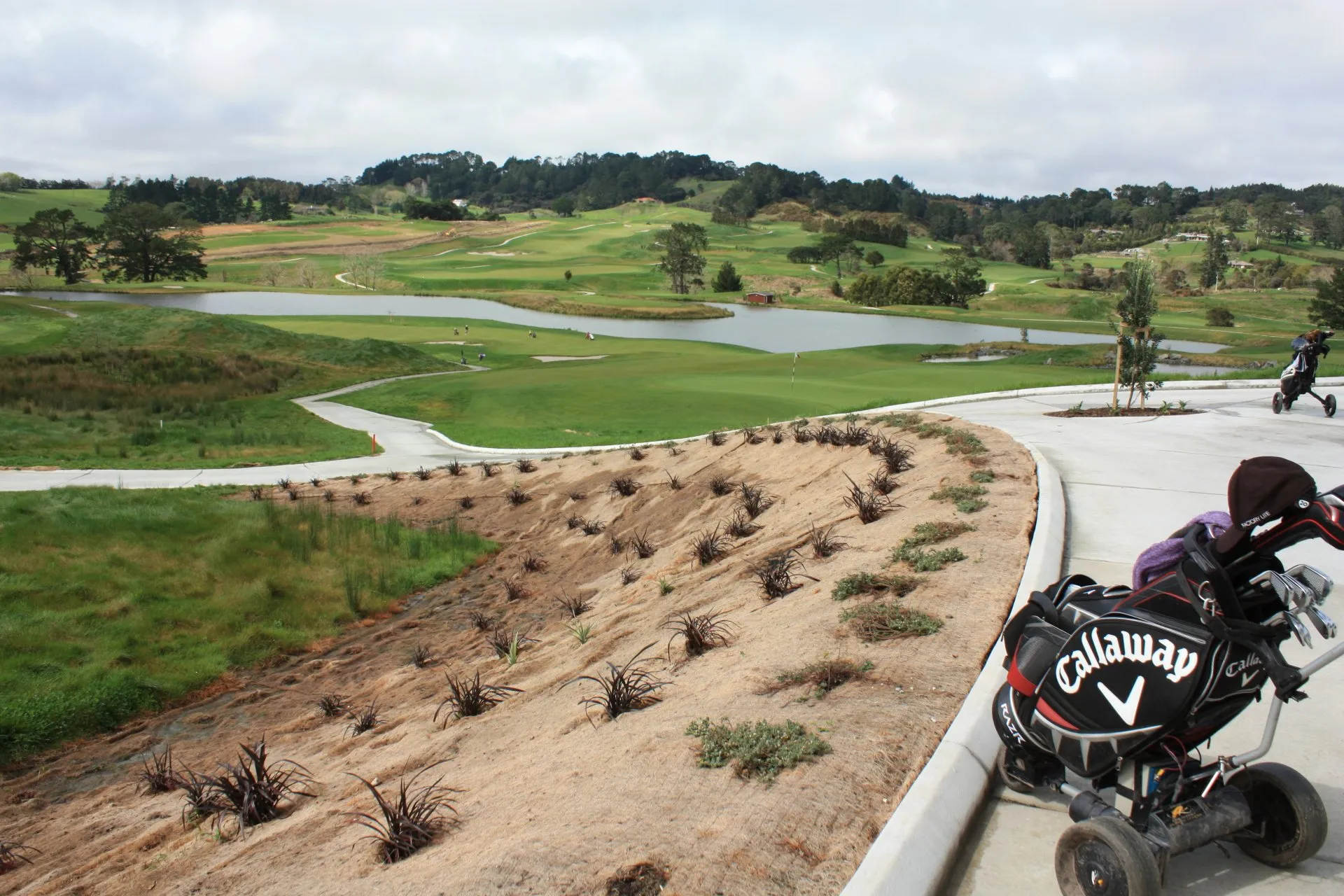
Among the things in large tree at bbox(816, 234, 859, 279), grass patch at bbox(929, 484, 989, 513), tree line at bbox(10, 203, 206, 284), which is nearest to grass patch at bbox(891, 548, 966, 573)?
grass patch at bbox(929, 484, 989, 513)

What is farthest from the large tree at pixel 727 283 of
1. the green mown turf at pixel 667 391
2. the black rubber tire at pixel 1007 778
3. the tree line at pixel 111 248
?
the black rubber tire at pixel 1007 778

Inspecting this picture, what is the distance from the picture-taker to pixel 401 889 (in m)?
3.71

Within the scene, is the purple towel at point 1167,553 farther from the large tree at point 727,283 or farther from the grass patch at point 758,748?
the large tree at point 727,283

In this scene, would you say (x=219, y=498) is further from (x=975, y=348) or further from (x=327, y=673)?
(x=975, y=348)

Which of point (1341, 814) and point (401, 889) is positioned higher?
point (1341, 814)

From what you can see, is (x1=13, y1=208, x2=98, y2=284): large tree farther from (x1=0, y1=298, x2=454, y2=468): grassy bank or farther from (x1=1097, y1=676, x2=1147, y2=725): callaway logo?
(x1=1097, y1=676, x2=1147, y2=725): callaway logo

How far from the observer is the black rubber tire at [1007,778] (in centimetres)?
379

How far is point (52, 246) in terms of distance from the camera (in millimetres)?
94938

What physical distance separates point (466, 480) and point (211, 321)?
3420 cm

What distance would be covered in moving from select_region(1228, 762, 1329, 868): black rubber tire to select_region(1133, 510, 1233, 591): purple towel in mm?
781

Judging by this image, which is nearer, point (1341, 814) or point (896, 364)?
A: point (1341, 814)

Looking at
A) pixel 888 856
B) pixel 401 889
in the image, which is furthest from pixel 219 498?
pixel 888 856

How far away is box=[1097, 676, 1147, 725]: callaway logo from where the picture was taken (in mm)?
3131

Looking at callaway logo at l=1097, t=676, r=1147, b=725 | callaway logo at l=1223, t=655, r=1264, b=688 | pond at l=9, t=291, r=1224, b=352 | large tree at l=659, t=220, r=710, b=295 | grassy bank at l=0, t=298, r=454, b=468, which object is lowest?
grassy bank at l=0, t=298, r=454, b=468
